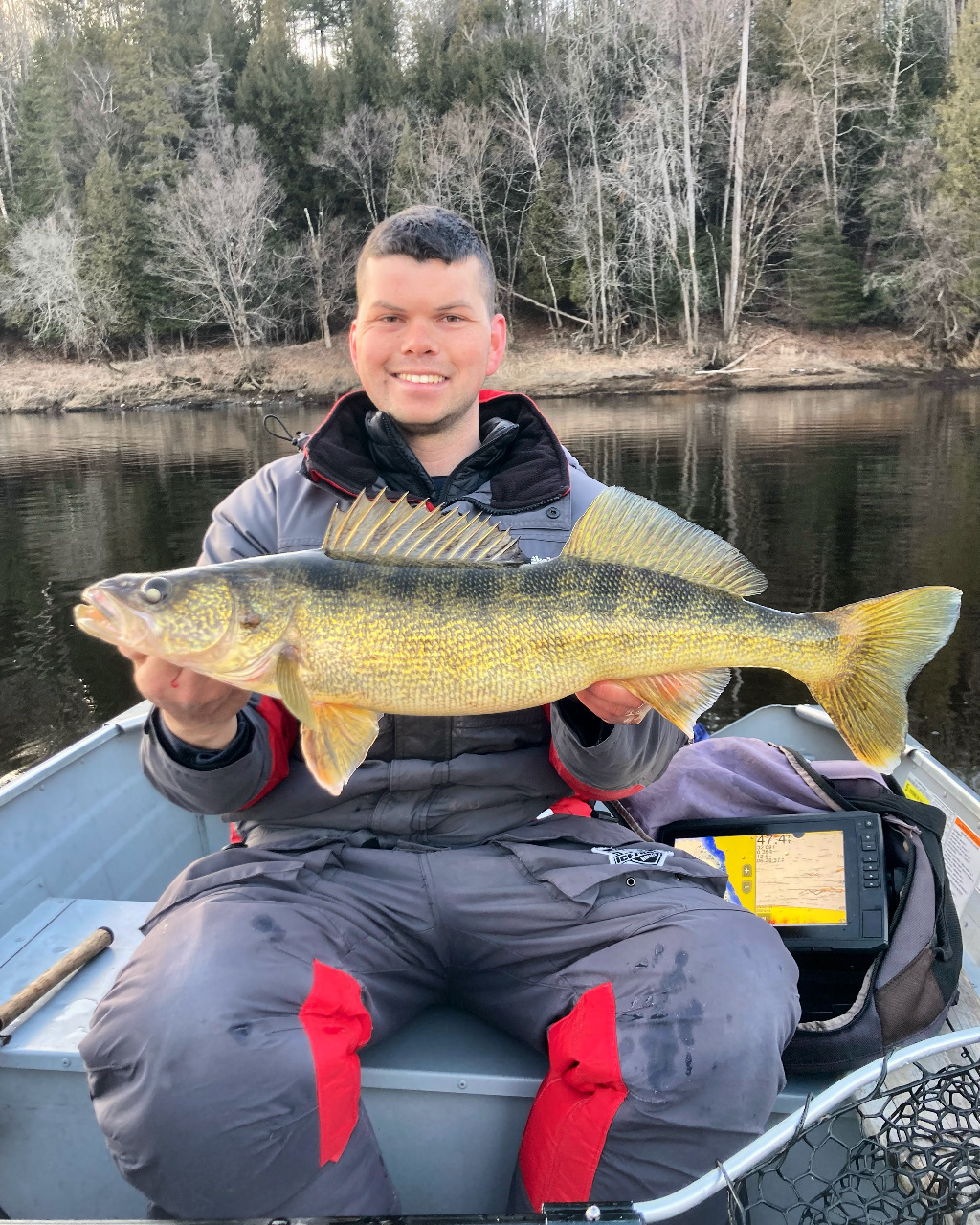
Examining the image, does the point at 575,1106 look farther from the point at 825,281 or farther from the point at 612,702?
the point at 825,281

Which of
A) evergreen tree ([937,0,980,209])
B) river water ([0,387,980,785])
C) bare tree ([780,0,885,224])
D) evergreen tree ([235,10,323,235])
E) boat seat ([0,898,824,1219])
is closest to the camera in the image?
boat seat ([0,898,824,1219])

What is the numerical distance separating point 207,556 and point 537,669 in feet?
3.62

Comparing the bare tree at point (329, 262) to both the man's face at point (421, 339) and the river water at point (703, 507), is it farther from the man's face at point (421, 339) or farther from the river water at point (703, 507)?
the man's face at point (421, 339)

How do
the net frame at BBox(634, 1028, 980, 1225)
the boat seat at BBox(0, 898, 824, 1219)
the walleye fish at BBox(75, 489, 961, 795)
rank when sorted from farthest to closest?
the boat seat at BBox(0, 898, 824, 1219) → the walleye fish at BBox(75, 489, 961, 795) → the net frame at BBox(634, 1028, 980, 1225)

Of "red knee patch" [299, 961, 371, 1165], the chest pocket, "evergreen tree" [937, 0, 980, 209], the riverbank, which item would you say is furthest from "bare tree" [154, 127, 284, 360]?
"red knee patch" [299, 961, 371, 1165]

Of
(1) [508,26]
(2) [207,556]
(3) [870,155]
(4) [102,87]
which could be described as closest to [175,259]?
(4) [102,87]

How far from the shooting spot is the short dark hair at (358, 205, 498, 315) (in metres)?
2.81

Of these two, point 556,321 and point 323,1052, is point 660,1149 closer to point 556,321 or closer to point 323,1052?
point 323,1052

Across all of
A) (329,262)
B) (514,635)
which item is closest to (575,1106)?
(514,635)

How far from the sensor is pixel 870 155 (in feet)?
121

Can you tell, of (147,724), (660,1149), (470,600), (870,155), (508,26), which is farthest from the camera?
(508,26)

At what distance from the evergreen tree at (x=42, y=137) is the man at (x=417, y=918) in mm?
45949

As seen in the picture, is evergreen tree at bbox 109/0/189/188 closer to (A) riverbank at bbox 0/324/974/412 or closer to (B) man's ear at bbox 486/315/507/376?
(A) riverbank at bbox 0/324/974/412

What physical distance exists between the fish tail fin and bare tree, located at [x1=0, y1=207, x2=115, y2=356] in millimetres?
40891
